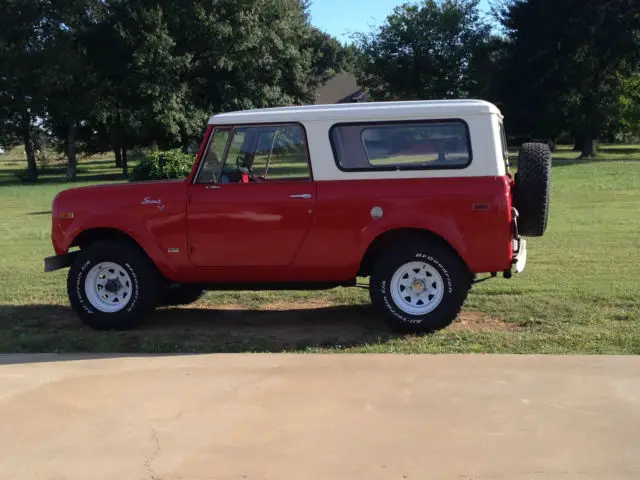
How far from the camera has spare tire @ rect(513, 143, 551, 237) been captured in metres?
6.59

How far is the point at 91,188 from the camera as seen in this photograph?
6.99 meters

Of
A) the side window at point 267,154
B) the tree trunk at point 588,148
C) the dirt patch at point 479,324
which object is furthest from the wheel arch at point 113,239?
the tree trunk at point 588,148

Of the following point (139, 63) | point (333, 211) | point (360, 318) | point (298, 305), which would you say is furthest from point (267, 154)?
point (139, 63)

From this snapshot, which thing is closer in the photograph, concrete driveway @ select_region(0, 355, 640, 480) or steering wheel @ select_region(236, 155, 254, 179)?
concrete driveway @ select_region(0, 355, 640, 480)

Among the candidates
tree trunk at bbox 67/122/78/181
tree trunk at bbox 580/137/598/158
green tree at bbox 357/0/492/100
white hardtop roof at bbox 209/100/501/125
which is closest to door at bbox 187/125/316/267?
white hardtop roof at bbox 209/100/501/125

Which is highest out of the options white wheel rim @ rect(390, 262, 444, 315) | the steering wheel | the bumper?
the steering wheel

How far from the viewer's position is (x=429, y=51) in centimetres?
5228

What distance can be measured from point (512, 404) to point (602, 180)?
21749mm

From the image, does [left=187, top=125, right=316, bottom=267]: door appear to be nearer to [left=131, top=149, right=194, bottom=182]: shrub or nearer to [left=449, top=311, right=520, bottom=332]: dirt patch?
[left=449, top=311, right=520, bottom=332]: dirt patch

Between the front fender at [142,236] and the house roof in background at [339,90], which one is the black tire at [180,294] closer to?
the front fender at [142,236]

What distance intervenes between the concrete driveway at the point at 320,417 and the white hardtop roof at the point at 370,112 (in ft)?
6.87

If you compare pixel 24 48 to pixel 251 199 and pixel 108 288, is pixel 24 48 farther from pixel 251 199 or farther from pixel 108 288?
pixel 251 199

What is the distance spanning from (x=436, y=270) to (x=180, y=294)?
9.67 feet

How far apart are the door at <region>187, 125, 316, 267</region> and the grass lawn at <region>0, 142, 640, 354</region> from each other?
0.80 meters
